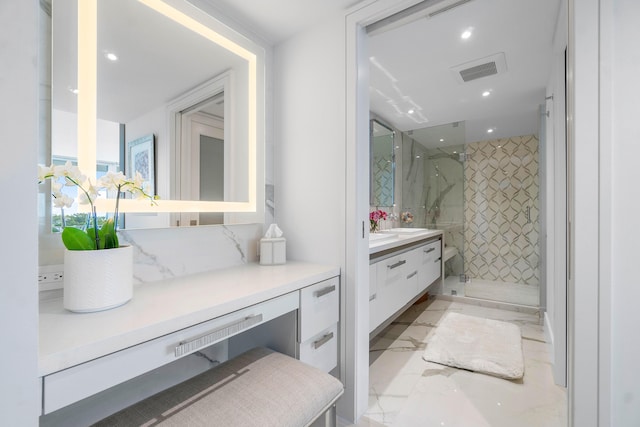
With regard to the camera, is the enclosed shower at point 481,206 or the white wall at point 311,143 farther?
the enclosed shower at point 481,206

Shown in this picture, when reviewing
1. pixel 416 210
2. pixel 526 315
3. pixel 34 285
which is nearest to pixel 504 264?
pixel 526 315

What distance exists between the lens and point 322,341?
1394mm

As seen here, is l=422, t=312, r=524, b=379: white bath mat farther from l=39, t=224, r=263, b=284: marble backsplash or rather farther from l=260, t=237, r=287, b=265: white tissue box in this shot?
l=39, t=224, r=263, b=284: marble backsplash

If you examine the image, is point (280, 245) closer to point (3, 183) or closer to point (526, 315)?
point (3, 183)

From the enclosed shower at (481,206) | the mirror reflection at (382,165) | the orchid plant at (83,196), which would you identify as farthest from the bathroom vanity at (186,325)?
the enclosed shower at (481,206)

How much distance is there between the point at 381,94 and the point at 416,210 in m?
1.83

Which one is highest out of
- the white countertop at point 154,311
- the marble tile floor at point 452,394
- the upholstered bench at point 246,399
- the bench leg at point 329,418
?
the white countertop at point 154,311

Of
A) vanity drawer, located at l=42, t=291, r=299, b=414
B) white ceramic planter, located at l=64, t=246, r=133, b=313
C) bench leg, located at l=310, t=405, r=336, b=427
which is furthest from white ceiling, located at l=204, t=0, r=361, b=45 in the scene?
bench leg, located at l=310, t=405, r=336, b=427

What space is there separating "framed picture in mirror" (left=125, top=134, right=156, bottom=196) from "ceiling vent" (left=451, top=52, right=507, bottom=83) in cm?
224

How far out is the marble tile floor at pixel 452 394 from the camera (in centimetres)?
153

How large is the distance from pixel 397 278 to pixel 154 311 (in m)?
1.88

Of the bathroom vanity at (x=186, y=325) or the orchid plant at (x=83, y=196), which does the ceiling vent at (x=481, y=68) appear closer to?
Result: the bathroom vanity at (x=186, y=325)

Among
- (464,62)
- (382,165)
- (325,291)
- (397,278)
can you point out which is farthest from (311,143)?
(382,165)

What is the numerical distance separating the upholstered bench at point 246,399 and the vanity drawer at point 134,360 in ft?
0.62
